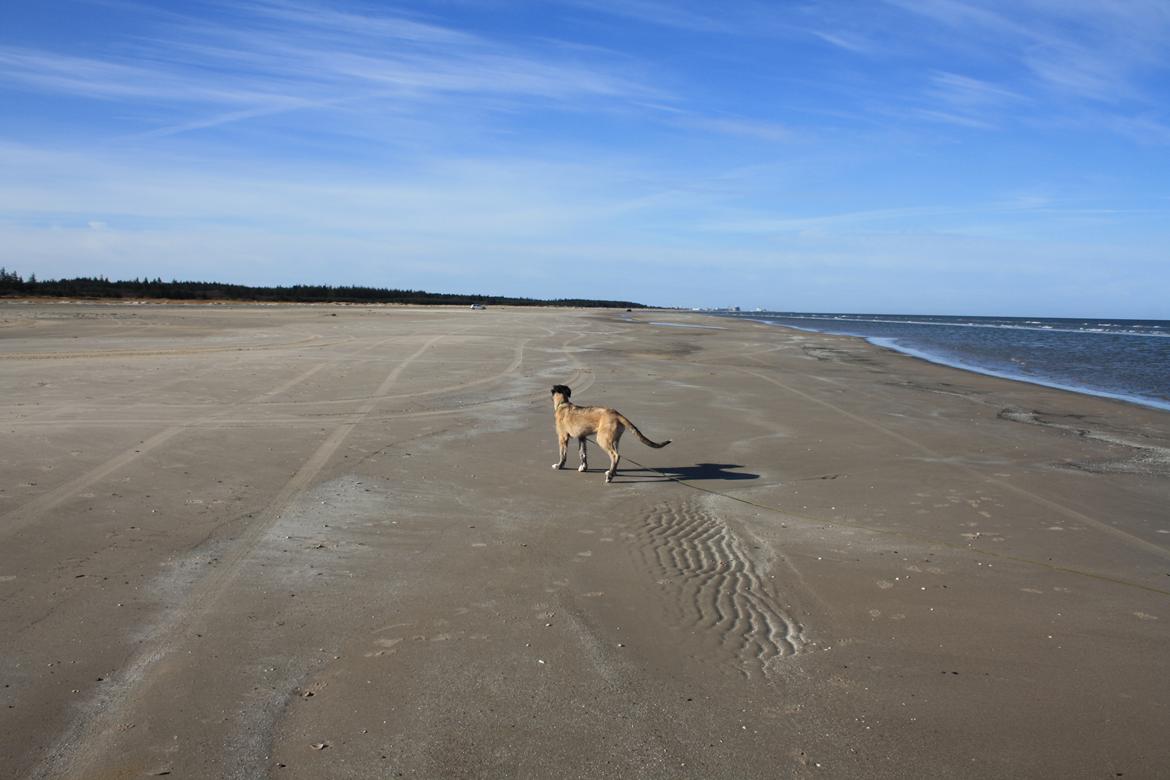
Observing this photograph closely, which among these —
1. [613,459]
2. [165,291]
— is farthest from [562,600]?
[165,291]

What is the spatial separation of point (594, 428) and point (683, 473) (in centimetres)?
127

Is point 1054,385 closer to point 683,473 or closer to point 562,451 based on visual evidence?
point 683,473

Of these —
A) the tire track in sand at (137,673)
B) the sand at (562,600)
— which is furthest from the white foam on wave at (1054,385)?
the tire track in sand at (137,673)

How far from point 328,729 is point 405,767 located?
0.51m

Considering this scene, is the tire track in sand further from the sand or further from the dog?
the dog

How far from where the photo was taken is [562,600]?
17.7 feet

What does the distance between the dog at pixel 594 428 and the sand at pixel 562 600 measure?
34 cm

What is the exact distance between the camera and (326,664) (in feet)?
14.3

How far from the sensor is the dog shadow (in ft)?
A: 30.0

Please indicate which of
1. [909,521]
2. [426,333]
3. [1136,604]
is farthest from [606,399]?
→ [426,333]

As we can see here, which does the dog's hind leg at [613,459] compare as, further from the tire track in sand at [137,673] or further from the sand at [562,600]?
the tire track in sand at [137,673]

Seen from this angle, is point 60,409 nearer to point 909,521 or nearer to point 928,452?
point 909,521

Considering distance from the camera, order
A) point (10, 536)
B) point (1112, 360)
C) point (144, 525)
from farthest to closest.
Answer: point (1112, 360), point (144, 525), point (10, 536)

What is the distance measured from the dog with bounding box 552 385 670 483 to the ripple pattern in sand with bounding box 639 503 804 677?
4.81 feet
